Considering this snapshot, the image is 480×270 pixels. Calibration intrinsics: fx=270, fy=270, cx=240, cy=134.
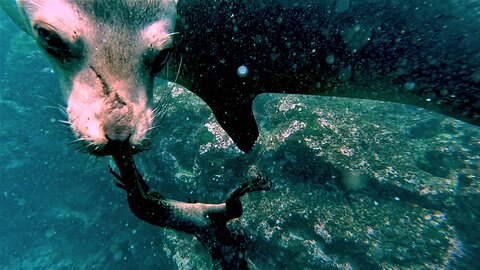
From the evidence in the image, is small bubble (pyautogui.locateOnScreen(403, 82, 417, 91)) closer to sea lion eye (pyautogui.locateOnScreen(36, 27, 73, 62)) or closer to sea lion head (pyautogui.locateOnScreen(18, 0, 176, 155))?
sea lion head (pyautogui.locateOnScreen(18, 0, 176, 155))

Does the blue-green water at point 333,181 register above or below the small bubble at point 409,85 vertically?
below

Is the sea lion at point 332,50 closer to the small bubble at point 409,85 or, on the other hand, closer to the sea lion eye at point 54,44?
the small bubble at point 409,85

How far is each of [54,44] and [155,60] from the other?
38 cm

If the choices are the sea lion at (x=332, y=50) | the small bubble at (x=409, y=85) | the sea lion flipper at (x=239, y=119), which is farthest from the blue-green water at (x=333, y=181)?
the small bubble at (x=409, y=85)

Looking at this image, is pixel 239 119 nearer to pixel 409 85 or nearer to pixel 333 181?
pixel 409 85

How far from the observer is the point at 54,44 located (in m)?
1.05

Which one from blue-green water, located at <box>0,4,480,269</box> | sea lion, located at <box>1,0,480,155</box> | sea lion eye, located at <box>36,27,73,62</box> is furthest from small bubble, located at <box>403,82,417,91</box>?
blue-green water, located at <box>0,4,480,269</box>

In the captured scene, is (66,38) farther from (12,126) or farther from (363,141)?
(12,126)

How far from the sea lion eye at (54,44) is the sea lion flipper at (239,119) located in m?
1.33

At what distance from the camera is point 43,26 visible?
1.04 m

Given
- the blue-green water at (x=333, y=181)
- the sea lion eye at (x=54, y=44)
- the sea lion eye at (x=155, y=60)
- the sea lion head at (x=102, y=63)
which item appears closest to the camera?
the sea lion head at (x=102, y=63)

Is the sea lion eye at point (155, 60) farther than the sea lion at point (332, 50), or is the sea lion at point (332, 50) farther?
the sea lion at point (332, 50)

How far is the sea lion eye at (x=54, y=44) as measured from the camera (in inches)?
40.8

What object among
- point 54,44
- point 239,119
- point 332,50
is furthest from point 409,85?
point 54,44
